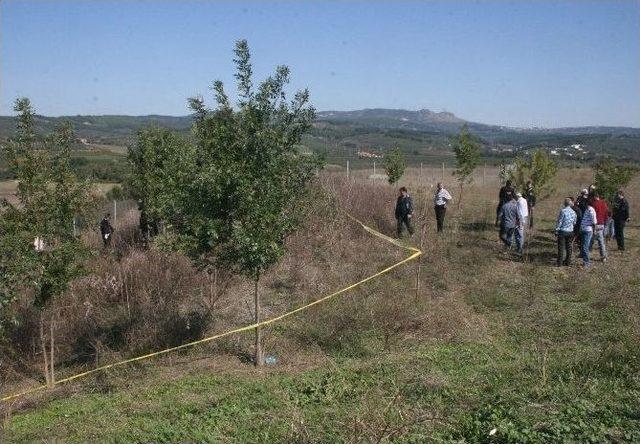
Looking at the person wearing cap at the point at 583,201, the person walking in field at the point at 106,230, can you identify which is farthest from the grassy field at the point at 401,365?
the person walking in field at the point at 106,230

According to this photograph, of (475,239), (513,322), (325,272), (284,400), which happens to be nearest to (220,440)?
(284,400)

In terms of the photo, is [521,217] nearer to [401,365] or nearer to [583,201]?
[583,201]

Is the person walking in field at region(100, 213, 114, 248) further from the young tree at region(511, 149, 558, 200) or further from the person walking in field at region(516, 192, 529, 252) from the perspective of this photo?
the young tree at region(511, 149, 558, 200)

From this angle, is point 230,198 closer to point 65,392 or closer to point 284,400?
point 284,400

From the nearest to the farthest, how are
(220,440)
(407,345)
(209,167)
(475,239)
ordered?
(220,440), (209,167), (407,345), (475,239)

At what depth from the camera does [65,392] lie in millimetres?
10047

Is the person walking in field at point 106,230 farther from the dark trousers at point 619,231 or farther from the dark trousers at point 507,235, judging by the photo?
the dark trousers at point 619,231

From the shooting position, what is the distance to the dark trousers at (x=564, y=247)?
14051 millimetres

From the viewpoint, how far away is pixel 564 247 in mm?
14344

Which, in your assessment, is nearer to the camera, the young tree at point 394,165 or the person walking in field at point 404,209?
the person walking in field at point 404,209

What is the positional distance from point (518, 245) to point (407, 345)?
243 inches

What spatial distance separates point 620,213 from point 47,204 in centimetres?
1292

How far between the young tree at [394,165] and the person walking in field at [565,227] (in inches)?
432

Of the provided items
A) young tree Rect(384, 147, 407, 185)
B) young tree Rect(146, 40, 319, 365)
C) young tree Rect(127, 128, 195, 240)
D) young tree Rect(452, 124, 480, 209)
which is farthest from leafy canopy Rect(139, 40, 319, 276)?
young tree Rect(384, 147, 407, 185)
